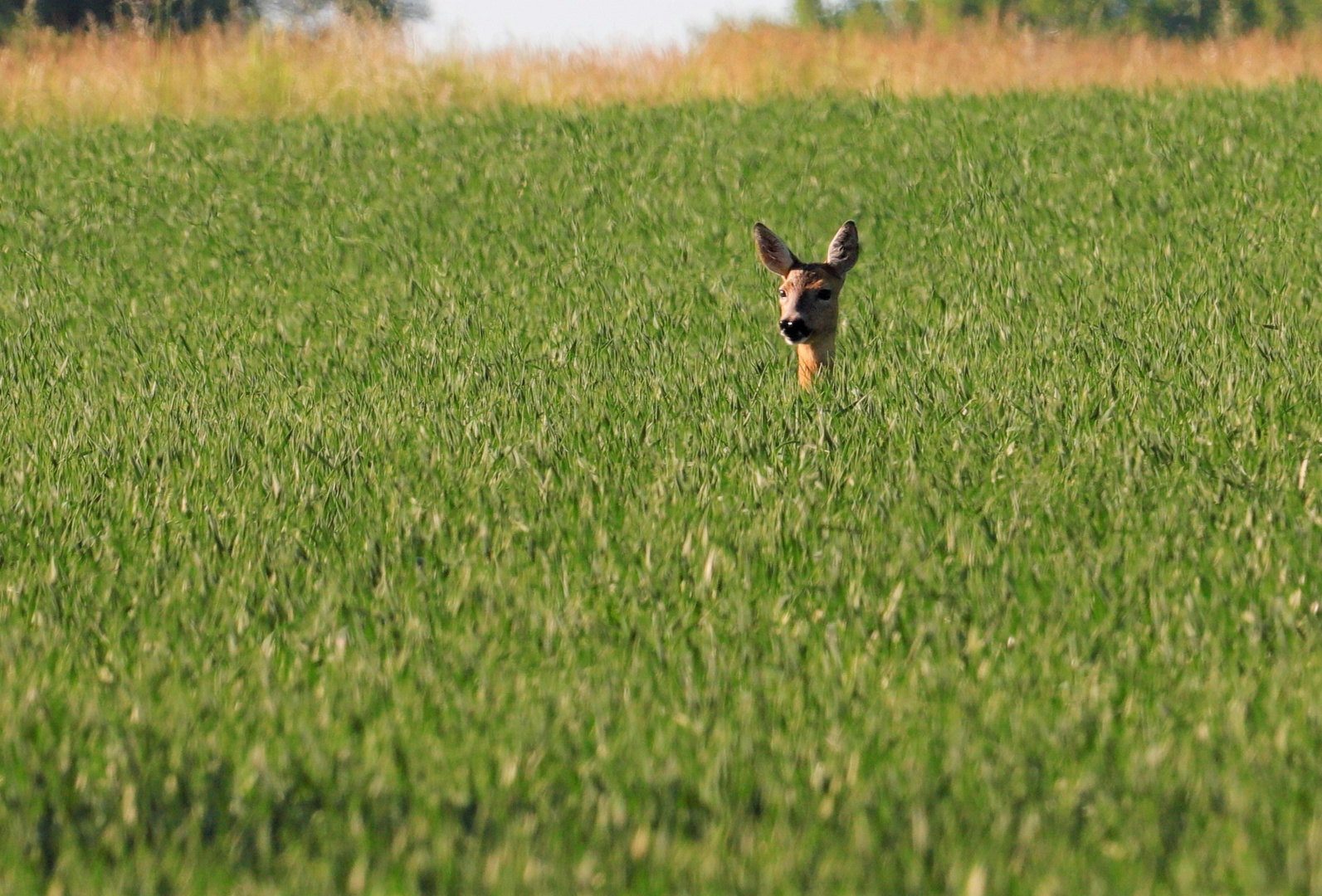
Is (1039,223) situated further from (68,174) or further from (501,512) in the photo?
(68,174)

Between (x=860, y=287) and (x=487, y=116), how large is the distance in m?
6.69

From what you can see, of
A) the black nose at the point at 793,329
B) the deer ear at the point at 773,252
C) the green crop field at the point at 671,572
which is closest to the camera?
the green crop field at the point at 671,572

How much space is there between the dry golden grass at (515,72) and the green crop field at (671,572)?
5.88 m

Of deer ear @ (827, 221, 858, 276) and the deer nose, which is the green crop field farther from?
deer ear @ (827, 221, 858, 276)

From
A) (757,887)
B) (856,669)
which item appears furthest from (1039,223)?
(757,887)

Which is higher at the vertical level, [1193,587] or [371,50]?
[371,50]

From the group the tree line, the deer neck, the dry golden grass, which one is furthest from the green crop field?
the tree line

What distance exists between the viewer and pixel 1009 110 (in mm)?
15016

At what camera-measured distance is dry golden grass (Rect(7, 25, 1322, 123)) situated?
16797 millimetres

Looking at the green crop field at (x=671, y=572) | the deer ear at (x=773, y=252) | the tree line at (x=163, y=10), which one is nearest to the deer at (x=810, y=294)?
the deer ear at (x=773, y=252)

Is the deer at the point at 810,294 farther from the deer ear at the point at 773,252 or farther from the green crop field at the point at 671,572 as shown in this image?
the green crop field at the point at 671,572

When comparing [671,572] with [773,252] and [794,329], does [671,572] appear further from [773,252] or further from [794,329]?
[773,252]

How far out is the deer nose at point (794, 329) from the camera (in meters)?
6.77

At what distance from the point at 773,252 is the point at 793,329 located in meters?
0.53
